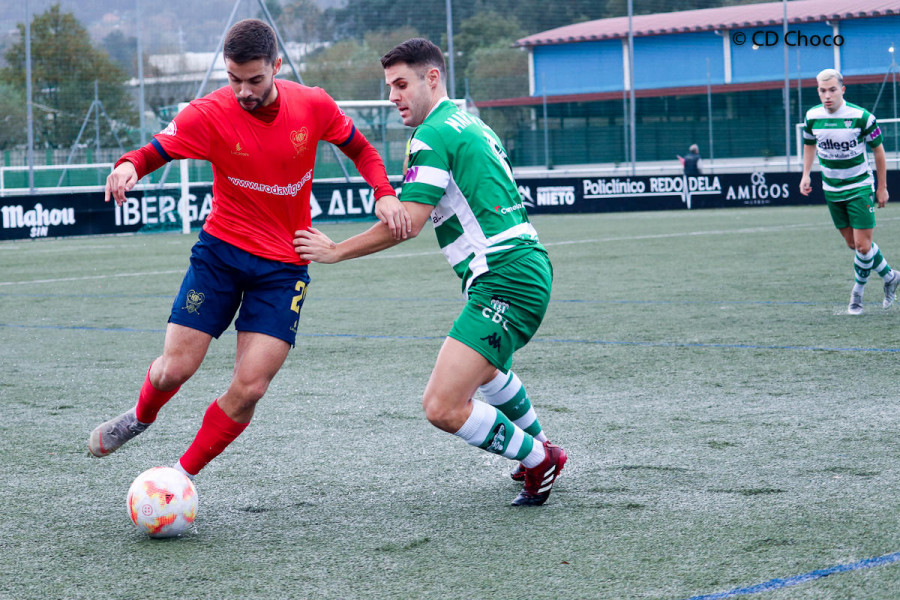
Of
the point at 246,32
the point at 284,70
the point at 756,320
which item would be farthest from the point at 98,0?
the point at 246,32

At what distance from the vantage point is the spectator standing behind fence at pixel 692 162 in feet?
92.7

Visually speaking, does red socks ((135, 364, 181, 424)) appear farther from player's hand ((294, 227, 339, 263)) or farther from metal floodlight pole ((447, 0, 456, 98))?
metal floodlight pole ((447, 0, 456, 98))

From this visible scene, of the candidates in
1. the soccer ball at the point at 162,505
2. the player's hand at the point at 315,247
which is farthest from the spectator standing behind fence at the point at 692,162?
the soccer ball at the point at 162,505

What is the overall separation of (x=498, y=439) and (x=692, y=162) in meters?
25.4

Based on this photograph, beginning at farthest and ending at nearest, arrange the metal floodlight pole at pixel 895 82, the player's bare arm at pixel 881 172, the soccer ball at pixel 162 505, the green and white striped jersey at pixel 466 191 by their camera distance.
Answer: the metal floodlight pole at pixel 895 82, the player's bare arm at pixel 881 172, the green and white striped jersey at pixel 466 191, the soccer ball at pixel 162 505

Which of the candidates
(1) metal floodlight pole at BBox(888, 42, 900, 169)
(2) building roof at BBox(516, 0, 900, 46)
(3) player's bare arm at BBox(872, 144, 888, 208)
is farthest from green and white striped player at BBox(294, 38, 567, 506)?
(2) building roof at BBox(516, 0, 900, 46)

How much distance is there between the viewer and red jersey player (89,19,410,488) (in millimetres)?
3916

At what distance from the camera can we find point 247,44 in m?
3.78

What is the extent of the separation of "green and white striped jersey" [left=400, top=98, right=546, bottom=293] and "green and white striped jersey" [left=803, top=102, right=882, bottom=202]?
564cm

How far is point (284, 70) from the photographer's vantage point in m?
26.6

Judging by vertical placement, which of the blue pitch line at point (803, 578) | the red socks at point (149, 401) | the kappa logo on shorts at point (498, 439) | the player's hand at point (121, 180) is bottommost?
the blue pitch line at point (803, 578)

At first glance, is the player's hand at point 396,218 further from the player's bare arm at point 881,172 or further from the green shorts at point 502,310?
the player's bare arm at point 881,172

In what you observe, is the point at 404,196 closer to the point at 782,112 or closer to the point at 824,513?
the point at 824,513

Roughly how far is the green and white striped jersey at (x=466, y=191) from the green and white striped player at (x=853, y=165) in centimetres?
559
